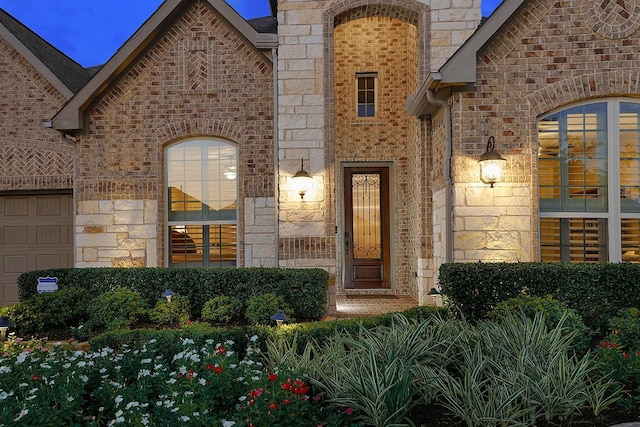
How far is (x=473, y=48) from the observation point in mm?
6258

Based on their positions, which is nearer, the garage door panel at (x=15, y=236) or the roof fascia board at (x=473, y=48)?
the roof fascia board at (x=473, y=48)

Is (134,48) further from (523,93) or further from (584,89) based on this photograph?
(584,89)

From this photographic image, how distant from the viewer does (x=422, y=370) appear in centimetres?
321

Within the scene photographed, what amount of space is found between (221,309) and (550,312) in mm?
3991

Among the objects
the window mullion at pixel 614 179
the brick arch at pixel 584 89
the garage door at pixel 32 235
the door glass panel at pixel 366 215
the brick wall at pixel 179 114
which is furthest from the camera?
the door glass panel at pixel 366 215

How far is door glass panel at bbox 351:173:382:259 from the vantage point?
10531 millimetres

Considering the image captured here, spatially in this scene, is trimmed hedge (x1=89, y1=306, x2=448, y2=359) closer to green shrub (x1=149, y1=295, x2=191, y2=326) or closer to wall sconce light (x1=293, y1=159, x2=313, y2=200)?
green shrub (x1=149, y1=295, x2=191, y2=326)

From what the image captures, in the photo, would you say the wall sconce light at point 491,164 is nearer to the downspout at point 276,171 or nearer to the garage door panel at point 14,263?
the downspout at point 276,171

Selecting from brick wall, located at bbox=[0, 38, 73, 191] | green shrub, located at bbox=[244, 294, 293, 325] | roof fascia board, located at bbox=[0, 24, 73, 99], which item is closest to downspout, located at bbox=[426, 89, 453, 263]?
green shrub, located at bbox=[244, 294, 293, 325]

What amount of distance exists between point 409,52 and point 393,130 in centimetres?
170

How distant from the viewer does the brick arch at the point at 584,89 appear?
20.8 feet

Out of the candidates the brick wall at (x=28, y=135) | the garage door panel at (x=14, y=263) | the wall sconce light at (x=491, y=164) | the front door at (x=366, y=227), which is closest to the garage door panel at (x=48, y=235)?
the garage door panel at (x=14, y=263)

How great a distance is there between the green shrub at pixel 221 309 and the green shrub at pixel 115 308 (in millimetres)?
920

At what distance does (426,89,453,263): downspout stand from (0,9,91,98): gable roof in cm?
691
